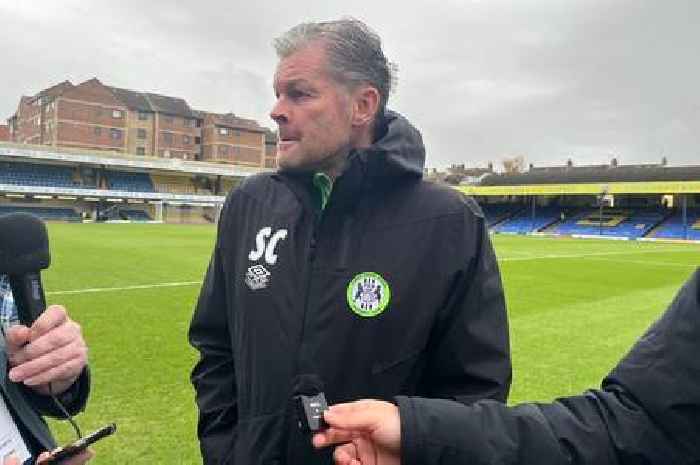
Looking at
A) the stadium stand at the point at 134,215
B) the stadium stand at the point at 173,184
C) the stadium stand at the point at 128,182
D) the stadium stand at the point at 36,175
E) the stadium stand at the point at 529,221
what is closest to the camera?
the stadium stand at the point at 529,221

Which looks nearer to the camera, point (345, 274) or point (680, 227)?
point (345, 274)

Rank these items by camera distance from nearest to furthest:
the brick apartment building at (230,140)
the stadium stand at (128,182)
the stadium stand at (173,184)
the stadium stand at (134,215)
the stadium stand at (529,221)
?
the stadium stand at (529,221) < the stadium stand at (134,215) < the stadium stand at (128,182) < the stadium stand at (173,184) < the brick apartment building at (230,140)

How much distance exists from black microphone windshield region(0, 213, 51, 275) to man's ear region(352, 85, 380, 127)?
1095mm

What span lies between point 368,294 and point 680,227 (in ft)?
158

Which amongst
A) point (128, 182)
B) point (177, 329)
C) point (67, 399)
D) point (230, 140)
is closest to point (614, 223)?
point (128, 182)

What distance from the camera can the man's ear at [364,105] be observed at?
2.22 m

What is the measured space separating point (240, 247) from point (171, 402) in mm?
3122

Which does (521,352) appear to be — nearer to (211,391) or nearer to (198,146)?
(211,391)

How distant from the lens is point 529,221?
53969 mm

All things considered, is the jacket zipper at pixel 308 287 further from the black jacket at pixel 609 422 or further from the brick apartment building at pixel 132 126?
the brick apartment building at pixel 132 126

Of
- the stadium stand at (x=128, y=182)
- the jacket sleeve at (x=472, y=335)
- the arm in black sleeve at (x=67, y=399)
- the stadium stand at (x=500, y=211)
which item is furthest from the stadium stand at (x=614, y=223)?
the arm in black sleeve at (x=67, y=399)

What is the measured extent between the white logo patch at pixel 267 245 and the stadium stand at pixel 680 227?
45.7 m

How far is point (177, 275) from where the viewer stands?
14.0m

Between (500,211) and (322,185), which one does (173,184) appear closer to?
(500,211)
